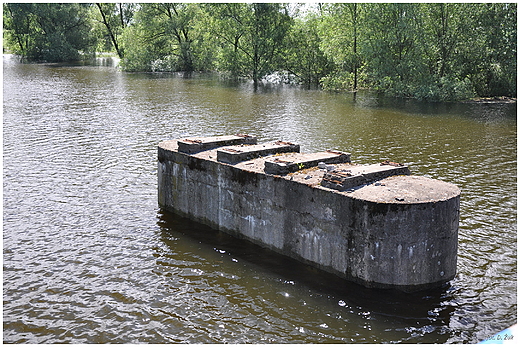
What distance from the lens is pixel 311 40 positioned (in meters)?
51.4

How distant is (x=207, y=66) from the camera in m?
61.9

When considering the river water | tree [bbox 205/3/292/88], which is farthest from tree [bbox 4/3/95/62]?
the river water

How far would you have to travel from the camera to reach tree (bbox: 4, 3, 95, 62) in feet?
236

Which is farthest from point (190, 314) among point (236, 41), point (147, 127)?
point (236, 41)

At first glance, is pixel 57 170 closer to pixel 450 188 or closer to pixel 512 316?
pixel 450 188

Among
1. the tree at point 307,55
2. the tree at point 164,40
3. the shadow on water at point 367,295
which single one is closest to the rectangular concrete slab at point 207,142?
the shadow on water at point 367,295

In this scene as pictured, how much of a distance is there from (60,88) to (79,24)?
3940cm

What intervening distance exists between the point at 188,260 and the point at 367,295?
409 centimetres

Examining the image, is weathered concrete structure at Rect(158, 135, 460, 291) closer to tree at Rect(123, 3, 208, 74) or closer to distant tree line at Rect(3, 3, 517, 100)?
distant tree line at Rect(3, 3, 517, 100)

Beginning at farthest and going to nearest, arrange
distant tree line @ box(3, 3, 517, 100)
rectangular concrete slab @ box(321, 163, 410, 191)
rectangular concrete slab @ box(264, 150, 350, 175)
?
1. distant tree line @ box(3, 3, 517, 100)
2. rectangular concrete slab @ box(264, 150, 350, 175)
3. rectangular concrete slab @ box(321, 163, 410, 191)

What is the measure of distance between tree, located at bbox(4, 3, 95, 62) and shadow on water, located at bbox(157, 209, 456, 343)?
A: 68.2 metres

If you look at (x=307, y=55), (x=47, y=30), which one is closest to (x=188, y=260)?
(x=307, y=55)

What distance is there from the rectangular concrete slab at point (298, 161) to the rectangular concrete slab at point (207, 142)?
2.29 meters

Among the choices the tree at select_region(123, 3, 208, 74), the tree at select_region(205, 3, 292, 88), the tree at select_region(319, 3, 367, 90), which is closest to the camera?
the tree at select_region(319, 3, 367, 90)
